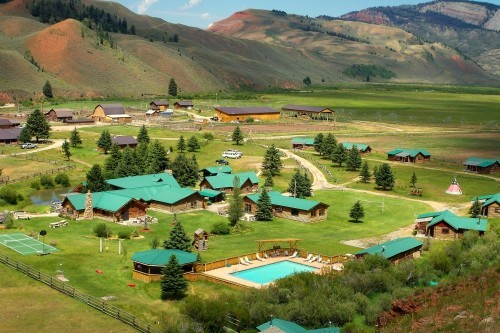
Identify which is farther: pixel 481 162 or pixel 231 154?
pixel 231 154

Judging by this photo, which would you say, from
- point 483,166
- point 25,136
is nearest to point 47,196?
point 25,136

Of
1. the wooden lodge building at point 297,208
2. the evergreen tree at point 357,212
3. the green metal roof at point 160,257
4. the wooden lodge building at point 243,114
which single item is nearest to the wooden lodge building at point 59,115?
the wooden lodge building at point 243,114

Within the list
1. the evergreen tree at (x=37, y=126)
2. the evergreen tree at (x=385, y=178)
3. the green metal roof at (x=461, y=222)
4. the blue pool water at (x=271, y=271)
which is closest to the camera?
the blue pool water at (x=271, y=271)

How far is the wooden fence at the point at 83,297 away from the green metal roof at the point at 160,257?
203 inches

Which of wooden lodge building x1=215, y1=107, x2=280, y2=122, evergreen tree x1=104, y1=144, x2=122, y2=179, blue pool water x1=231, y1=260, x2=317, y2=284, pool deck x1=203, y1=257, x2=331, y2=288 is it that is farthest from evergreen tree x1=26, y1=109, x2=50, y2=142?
blue pool water x1=231, y1=260, x2=317, y2=284

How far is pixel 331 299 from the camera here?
35.8 m

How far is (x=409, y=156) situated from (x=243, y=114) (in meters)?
60.8

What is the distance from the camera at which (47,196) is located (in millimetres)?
73438

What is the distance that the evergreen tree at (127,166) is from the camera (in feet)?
256

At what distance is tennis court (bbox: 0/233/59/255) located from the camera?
1843 inches

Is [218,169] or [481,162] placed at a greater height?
[481,162]

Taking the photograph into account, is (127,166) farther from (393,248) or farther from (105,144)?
(393,248)

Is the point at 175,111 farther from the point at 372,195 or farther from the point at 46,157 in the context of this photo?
the point at 372,195

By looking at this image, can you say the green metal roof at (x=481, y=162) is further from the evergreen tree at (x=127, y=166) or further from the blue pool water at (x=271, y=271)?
the blue pool water at (x=271, y=271)
